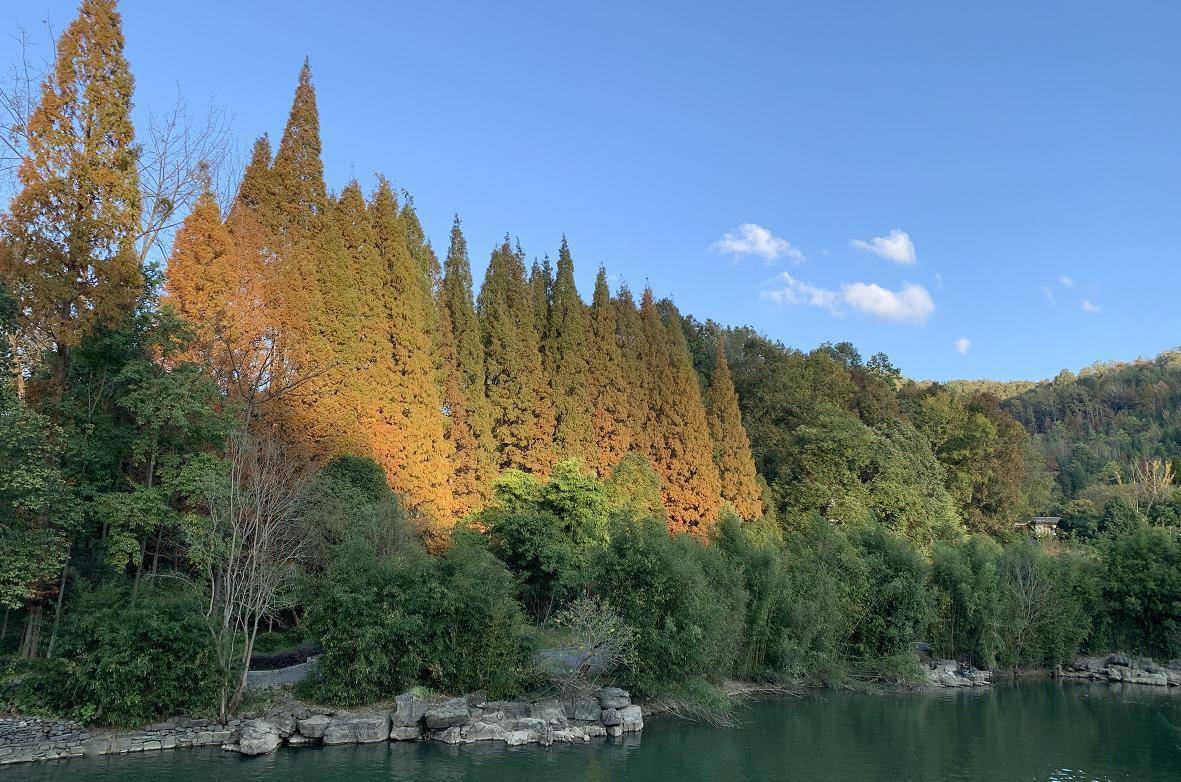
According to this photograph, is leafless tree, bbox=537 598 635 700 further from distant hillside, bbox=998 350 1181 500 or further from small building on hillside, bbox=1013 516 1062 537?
distant hillside, bbox=998 350 1181 500

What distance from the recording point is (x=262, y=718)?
14297 mm

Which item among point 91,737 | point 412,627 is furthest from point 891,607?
point 91,737

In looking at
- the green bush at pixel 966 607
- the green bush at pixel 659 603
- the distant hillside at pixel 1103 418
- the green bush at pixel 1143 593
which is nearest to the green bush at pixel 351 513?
the green bush at pixel 659 603

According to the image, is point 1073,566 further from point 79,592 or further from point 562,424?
point 79,592

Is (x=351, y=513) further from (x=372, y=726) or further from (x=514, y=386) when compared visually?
(x=514, y=386)

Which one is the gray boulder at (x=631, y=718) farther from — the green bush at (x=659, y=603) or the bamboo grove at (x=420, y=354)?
the bamboo grove at (x=420, y=354)

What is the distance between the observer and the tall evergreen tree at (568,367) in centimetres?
3053

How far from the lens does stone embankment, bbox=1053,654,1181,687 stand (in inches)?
1022

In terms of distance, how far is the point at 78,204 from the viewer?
53.8 ft

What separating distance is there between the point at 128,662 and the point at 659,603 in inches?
428

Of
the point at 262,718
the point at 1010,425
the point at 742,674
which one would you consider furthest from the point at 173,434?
the point at 1010,425

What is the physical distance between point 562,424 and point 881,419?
19676 millimetres

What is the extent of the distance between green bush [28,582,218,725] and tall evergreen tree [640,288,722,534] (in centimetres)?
2105

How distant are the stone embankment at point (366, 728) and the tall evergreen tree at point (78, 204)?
7.09 m
